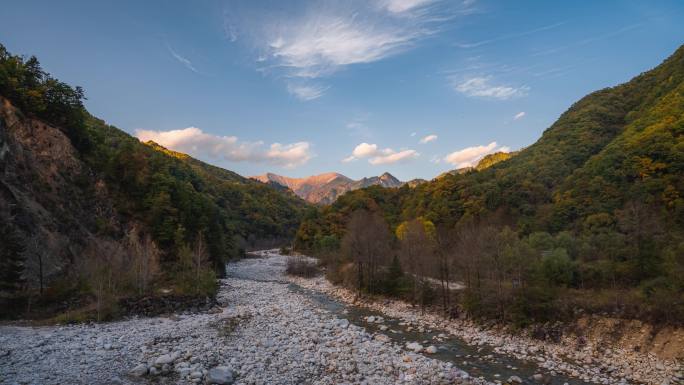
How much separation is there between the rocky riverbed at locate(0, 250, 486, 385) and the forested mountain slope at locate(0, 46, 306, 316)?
8319mm

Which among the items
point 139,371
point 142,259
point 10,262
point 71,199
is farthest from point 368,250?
point 71,199

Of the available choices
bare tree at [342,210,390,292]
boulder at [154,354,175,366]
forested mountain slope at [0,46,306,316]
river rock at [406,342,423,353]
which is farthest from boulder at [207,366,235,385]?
bare tree at [342,210,390,292]

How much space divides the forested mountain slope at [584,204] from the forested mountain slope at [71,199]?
1027 inches

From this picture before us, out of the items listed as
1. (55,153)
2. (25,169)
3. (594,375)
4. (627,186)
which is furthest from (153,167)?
(627,186)

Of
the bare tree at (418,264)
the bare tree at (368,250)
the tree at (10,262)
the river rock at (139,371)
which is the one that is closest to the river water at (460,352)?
the bare tree at (418,264)

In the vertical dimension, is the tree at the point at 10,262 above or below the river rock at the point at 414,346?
above

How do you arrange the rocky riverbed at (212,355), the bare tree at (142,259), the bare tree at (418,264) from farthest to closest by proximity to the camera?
the bare tree at (418,264) → the bare tree at (142,259) → the rocky riverbed at (212,355)

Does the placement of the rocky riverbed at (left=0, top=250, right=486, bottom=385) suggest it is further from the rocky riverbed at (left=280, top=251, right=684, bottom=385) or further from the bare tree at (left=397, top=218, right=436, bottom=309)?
the bare tree at (left=397, top=218, right=436, bottom=309)

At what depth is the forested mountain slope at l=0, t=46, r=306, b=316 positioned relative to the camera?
26734 mm

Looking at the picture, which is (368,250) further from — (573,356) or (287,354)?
(573,356)

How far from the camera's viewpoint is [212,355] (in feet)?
58.8

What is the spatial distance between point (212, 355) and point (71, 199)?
26.8 meters

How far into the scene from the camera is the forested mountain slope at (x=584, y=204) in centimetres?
2695

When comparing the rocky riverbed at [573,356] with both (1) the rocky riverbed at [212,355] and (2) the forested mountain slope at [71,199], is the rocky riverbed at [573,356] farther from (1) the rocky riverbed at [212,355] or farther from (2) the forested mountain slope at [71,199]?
(2) the forested mountain slope at [71,199]
